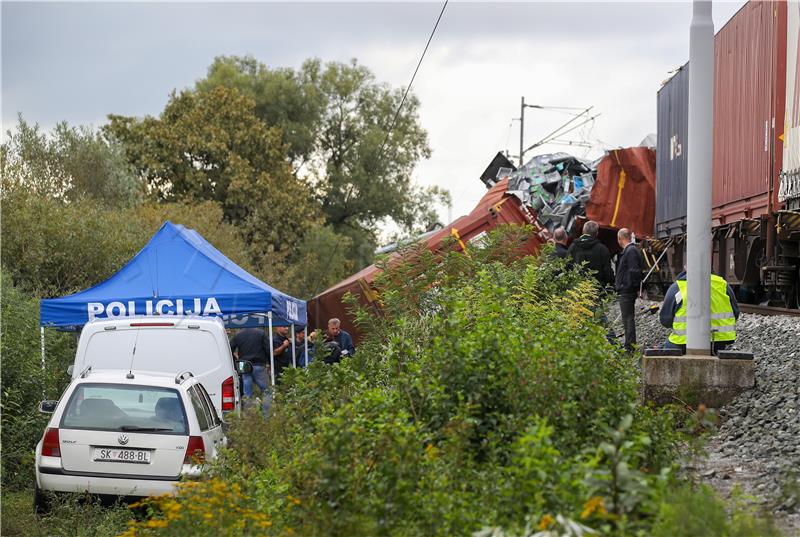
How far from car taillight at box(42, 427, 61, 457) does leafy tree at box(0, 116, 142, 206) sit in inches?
842

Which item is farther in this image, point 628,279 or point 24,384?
point 628,279

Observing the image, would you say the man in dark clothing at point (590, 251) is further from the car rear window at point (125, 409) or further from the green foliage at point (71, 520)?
the green foliage at point (71, 520)

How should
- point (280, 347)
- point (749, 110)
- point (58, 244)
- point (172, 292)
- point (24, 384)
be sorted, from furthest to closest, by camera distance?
1. point (58, 244)
2. point (280, 347)
3. point (749, 110)
4. point (172, 292)
5. point (24, 384)

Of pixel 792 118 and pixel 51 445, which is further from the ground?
pixel 792 118

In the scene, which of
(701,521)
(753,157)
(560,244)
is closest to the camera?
(701,521)

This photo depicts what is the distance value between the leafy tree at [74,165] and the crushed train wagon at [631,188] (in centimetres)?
1507

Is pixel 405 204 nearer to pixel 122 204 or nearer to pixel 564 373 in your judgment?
pixel 122 204

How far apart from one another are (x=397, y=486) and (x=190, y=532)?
151 centimetres

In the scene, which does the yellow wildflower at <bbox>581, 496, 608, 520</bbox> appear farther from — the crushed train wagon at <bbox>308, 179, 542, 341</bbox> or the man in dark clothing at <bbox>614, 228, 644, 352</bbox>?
the crushed train wagon at <bbox>308, 179, 542, 341</bbox>

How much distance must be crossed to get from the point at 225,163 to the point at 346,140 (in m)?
12.4

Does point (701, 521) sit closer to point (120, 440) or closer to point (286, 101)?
point (120, 440)

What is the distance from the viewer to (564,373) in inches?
276

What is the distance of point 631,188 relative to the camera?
1011 inches

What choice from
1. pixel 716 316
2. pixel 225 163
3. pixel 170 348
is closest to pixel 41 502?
pixel 170 348
